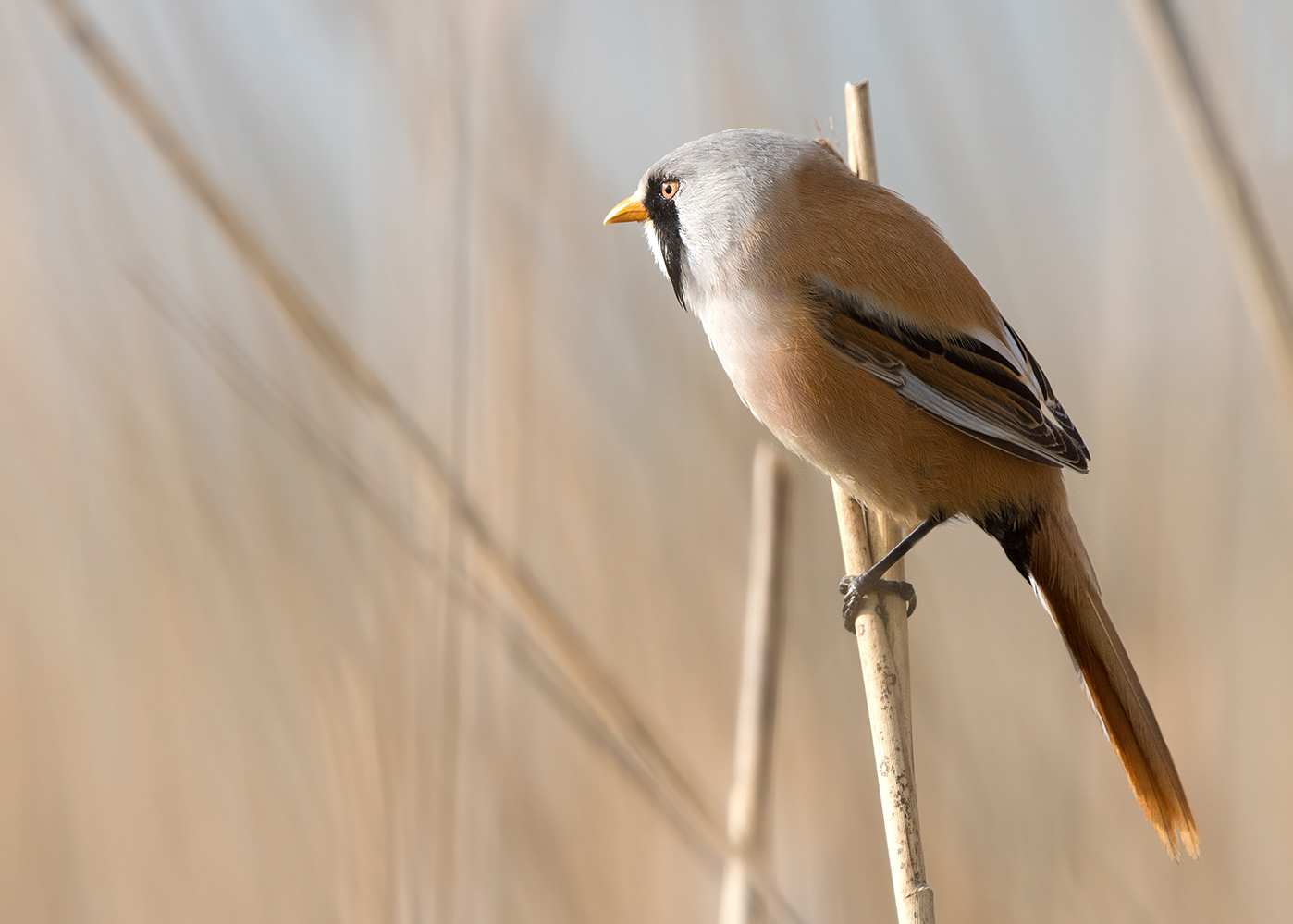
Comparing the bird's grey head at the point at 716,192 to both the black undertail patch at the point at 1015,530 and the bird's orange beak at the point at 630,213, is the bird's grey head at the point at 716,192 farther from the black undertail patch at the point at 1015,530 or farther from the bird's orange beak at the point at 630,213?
the black undertail patch at the point at 1015,530

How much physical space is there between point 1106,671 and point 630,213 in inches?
35.8

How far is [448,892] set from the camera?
48.4 inches

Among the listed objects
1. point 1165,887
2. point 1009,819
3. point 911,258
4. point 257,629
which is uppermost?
point 911,258

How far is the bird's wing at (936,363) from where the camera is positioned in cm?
139

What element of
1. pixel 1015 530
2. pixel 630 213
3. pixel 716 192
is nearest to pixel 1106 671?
pixel 1015 530

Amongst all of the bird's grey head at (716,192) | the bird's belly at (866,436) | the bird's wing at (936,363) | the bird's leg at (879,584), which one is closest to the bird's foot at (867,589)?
the bird's leg at (879,584)

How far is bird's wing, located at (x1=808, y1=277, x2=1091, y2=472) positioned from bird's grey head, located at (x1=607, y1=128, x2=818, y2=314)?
0.14 m

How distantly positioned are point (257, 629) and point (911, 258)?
125cm

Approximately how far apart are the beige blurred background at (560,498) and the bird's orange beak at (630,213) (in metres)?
0.21

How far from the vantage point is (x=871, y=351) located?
1422 mm

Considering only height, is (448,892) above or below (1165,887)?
above

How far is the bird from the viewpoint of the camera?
4.52 feet

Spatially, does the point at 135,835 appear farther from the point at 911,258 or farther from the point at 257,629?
the point at 911,258

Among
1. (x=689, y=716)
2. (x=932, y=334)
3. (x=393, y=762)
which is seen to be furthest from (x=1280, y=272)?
(x=689, y=716)
